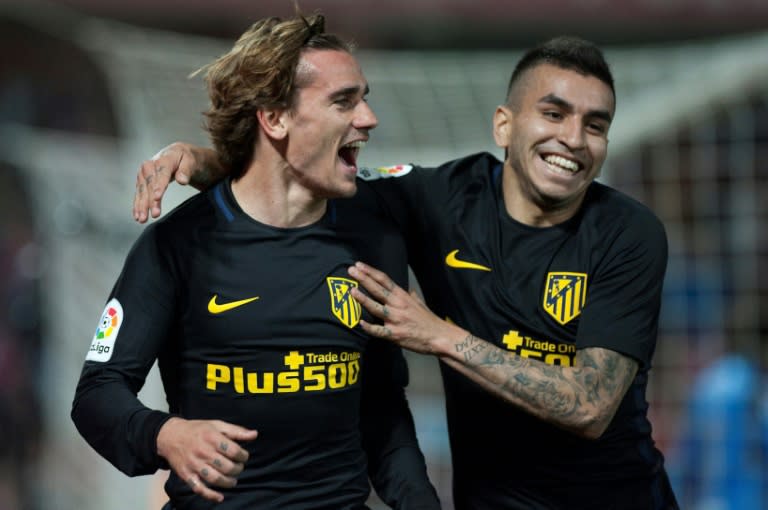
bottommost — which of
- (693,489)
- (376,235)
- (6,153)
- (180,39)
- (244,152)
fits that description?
(693,489)

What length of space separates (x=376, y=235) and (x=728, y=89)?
383cm

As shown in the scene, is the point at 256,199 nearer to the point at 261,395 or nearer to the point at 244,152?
the point at 244,152

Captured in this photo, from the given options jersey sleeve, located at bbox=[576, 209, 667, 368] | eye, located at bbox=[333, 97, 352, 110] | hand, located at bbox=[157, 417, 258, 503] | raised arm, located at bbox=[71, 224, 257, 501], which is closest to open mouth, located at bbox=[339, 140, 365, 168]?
eye, located at bbox=[333, 97, 352, 110]

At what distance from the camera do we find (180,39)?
14.3 metres

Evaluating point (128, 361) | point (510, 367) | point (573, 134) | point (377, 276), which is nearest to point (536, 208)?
point (573, 134)

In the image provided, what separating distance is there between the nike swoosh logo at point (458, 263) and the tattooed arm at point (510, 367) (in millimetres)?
359

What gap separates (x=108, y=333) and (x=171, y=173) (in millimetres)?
537

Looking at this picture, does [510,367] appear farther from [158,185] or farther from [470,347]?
[158,185]

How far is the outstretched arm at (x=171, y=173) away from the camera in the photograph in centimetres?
345

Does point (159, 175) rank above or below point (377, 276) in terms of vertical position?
above

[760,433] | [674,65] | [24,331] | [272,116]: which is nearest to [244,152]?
[272,116]

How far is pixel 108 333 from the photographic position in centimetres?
338

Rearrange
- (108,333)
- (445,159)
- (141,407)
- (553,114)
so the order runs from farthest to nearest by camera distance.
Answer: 1. (445,159)
2. (553,114)
3. (108,333)
4. (141,407)

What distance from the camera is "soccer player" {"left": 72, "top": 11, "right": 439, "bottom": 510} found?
3.38 m
